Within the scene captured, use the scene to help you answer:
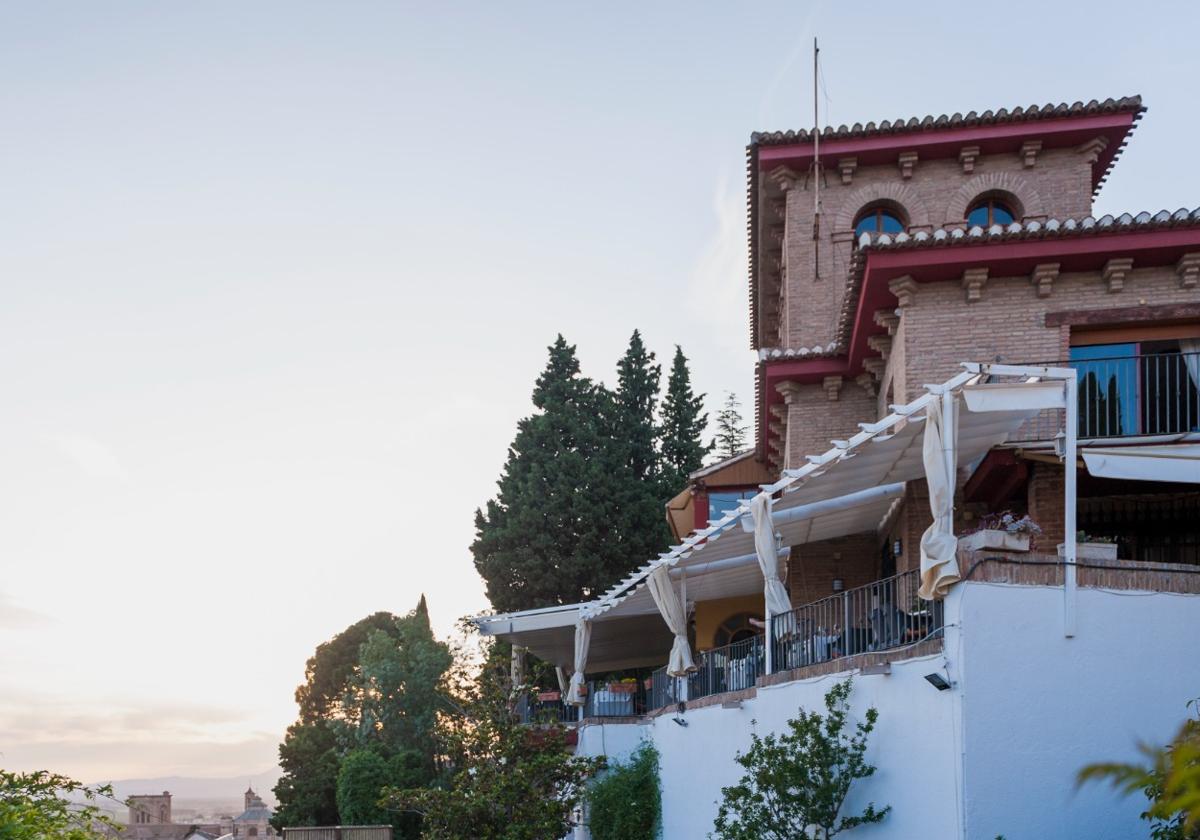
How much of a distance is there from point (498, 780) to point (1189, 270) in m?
12.3

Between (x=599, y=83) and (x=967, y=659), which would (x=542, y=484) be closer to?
(x=599, y=83)

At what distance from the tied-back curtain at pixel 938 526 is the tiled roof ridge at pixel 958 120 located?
12.2 meters

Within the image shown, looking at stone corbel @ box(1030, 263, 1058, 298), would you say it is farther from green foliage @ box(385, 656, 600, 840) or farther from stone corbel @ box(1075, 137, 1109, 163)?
green foliage @ box(385, 656, 600, 840)

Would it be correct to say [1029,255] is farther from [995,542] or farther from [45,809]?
[45,809]

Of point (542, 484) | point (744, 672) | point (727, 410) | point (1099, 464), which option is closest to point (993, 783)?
point (1099, 464)

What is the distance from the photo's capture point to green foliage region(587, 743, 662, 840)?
70.9 feet

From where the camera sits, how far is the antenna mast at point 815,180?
2441 centimetres

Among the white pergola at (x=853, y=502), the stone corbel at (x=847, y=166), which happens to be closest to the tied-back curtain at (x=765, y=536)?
the white pergola at (x=853, y=502)

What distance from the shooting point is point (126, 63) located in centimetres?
2423

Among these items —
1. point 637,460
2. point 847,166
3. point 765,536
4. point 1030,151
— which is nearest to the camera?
point 765,536

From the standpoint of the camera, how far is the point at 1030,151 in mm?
23641

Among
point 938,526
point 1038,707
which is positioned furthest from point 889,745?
point 938,526

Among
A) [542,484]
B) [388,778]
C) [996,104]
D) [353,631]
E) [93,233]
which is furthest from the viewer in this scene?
[353,631]

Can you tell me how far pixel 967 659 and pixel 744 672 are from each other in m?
7.16
